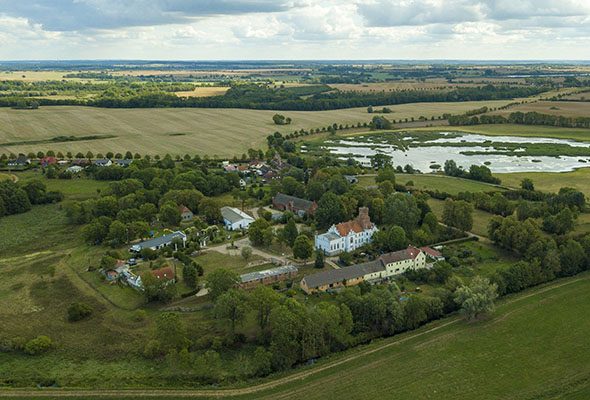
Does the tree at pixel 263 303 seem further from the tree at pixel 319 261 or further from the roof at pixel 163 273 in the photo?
the tree at pixel 319 261

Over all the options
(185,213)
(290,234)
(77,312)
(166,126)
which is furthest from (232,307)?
(166,126)

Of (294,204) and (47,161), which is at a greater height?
(47,161)

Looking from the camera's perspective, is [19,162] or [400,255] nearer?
[400,255]

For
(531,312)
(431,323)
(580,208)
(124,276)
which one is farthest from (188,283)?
(580,208)

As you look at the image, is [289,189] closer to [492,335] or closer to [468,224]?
[468,224]

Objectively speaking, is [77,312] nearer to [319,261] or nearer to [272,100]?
[319,261]

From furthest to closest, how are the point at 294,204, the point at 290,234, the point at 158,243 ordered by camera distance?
the point at 294,204 → the point at 158,243 → the point at 290,234
